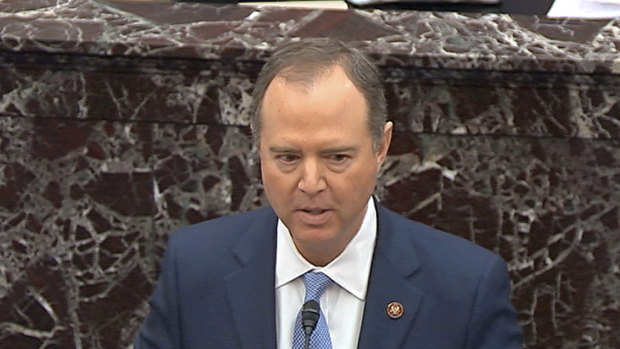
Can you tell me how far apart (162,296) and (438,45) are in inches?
34.3

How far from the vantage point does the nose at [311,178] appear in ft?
6.84

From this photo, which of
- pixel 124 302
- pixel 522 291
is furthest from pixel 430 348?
pixel 124 302

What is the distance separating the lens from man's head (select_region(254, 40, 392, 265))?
2.08 metres

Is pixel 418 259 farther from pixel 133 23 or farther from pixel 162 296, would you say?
pixel 133 23

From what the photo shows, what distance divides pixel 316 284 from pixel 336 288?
0.05 meters

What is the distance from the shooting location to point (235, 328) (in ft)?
7.52

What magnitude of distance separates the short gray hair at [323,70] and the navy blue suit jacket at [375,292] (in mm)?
247

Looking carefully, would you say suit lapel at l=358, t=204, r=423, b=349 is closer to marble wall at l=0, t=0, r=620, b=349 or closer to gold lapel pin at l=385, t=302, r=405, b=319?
gold lapel pin at l=385, t=302, r=405, b=319

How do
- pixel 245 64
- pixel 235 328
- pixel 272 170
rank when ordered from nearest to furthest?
1. pixel 272 170
2. pixel 235 328
3. pixel 245 64

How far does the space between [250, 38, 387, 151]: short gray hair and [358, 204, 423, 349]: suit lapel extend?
224 mm

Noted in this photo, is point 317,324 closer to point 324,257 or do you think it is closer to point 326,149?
point 324,257

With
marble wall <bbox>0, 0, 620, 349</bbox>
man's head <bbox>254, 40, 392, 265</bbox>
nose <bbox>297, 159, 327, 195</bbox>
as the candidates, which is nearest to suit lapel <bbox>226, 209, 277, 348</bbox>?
man's head <bbox>254, 40, 392, 265</bbox>

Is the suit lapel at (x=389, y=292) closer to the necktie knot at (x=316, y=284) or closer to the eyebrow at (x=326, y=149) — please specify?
the necktie knot at (x=316, y=284)

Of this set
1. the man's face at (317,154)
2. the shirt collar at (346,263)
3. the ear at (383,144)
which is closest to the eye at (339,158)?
the man's face at (317,154)
